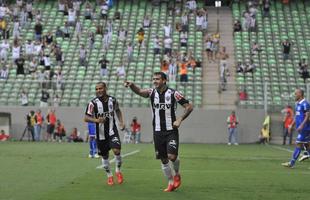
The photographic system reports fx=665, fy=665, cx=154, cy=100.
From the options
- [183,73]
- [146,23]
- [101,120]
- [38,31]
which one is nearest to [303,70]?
[183,73]

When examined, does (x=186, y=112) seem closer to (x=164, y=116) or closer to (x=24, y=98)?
(x=164, y=116)

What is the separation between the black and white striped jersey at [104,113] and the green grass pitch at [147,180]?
0.99m

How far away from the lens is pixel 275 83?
119 feet

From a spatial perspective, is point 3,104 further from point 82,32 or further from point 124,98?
point 82,32

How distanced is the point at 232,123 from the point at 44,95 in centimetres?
1040

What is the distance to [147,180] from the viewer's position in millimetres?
13781

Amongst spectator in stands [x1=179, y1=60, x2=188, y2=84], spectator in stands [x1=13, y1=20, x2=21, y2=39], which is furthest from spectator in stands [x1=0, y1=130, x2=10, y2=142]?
spectator in stands [x1=13, y1=20, x2=21, y2=39]

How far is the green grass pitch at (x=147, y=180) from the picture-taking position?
443 inches

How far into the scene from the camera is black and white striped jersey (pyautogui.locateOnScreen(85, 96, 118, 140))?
13266 mm

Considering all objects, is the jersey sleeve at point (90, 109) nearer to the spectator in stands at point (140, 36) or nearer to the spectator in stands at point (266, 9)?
the spectator in stands at point (140, 36)

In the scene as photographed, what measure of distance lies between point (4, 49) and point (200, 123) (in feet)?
44.9

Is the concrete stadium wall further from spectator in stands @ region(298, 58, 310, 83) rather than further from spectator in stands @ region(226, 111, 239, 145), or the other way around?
spectator in stands @ region(298, 58, 310, 83)

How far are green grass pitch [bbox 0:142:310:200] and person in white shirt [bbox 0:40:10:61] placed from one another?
Answer: 2247cm

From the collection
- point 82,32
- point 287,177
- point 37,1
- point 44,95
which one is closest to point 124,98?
point 44,95
